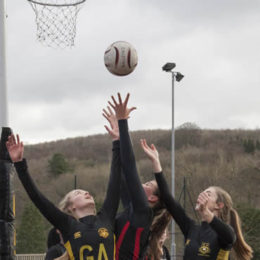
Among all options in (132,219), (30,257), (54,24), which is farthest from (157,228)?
(30,257)

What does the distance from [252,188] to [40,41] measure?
31516 millimetres

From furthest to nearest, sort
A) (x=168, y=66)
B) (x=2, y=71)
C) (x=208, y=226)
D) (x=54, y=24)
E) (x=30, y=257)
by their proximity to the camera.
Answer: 1. (x=30, y=257)
2. (x=168, y=66)
3. (x=54, y=24)
4. (x=2, y=71)
5. (x=208, y=226)

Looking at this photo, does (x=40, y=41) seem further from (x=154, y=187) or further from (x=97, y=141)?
(x=97, y=141)

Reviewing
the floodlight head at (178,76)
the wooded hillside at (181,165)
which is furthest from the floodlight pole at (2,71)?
the wooded hillside at (181,165)

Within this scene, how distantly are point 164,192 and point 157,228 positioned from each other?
0.44 metres

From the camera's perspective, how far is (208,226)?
5035mm

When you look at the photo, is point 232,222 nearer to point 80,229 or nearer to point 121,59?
point 80,229

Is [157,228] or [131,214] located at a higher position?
[131,214]

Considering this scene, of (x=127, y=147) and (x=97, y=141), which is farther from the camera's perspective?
(x=97, y=141)

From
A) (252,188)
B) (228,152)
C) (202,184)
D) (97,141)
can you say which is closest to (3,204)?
(202,184)

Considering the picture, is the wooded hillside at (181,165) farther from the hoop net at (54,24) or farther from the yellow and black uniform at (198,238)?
the yellow and black uniform at (198,238)

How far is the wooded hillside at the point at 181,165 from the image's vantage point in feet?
114

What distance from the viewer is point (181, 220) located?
16.7 ft

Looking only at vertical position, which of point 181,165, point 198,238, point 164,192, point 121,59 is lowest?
point 181,165
